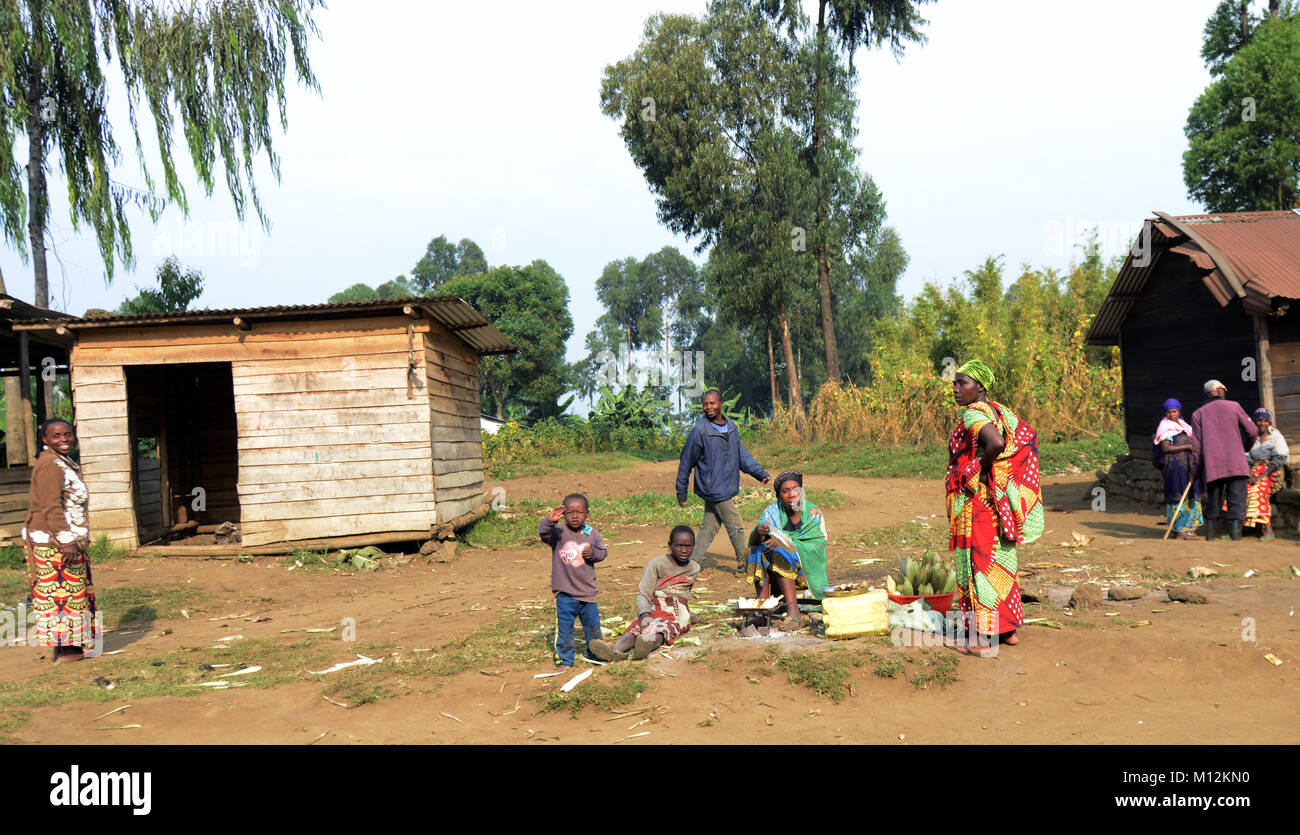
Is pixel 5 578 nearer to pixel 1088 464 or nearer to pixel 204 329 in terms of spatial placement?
pixel 204 329

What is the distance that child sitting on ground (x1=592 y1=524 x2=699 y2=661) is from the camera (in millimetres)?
6328

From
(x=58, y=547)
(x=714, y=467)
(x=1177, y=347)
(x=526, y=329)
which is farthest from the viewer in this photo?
(x=526, y=329)

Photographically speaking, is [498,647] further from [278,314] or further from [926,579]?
[278,314]

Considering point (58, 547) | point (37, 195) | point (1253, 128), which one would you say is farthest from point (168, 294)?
point (1253, 128)

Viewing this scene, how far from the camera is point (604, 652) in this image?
6.00m

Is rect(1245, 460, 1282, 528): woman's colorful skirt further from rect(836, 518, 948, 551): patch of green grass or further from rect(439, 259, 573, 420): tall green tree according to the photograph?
rect(439, 259, 573, 420): tall green tree

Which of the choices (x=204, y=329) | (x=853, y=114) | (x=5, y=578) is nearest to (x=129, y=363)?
(x=204, y=329)

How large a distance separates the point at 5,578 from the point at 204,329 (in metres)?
3.79

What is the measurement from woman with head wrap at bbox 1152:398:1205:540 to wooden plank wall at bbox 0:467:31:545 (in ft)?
50.0

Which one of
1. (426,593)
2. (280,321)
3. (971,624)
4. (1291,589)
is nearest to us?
(971,624)

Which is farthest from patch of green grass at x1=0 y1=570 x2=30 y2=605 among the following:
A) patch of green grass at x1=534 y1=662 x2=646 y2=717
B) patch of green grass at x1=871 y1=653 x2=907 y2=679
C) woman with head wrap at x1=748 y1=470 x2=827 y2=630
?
patch of green grass at x1=871 y1=653 x2=907 y2=679

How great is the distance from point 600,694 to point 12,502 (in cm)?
1093

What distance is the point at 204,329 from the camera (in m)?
11.7

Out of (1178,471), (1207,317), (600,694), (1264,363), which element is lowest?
(600,694)
